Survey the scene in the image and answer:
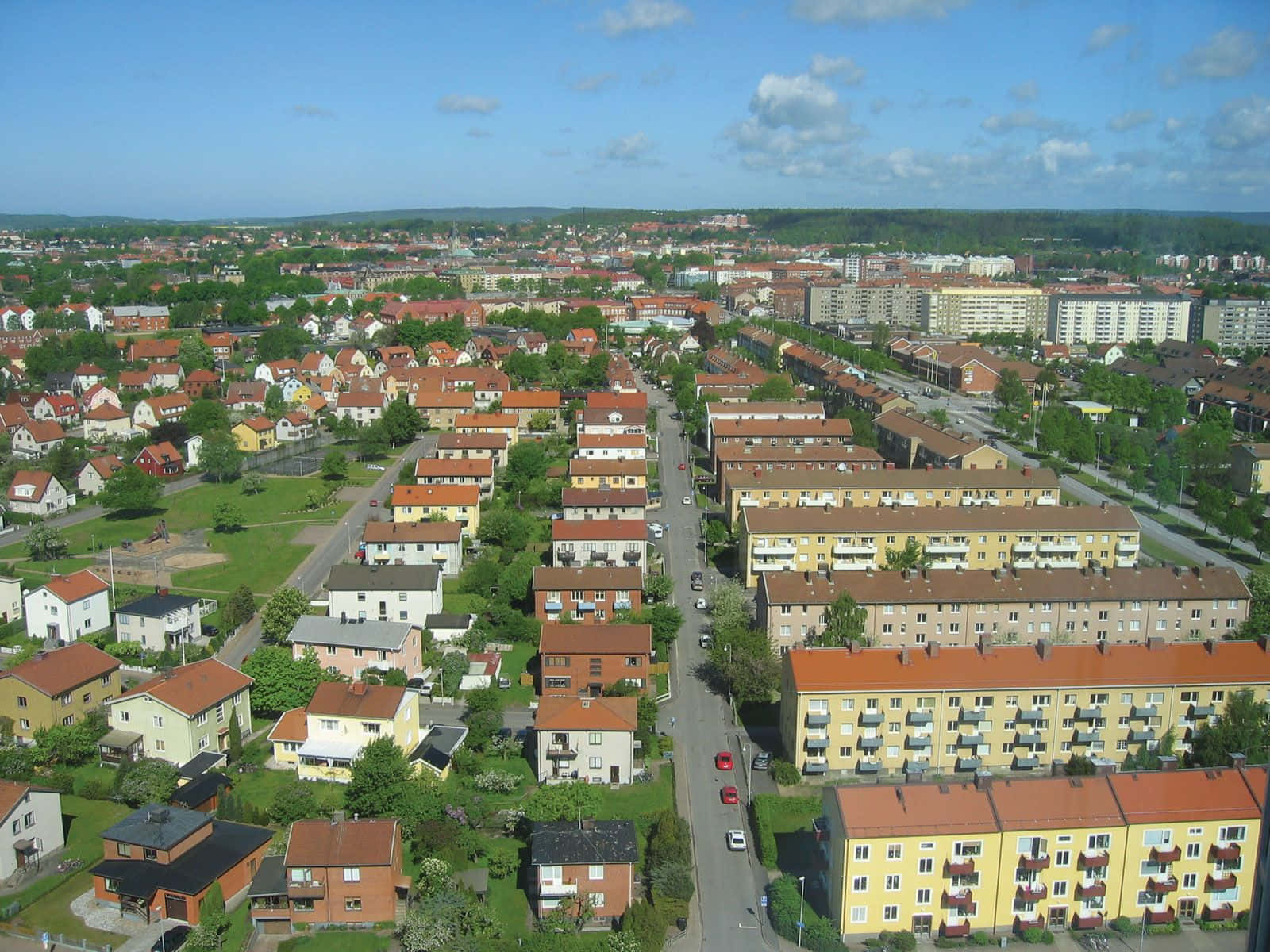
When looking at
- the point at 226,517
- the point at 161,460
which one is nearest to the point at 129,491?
the point at 226,517

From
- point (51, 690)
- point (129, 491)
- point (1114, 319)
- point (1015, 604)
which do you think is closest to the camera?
point (51, 690)

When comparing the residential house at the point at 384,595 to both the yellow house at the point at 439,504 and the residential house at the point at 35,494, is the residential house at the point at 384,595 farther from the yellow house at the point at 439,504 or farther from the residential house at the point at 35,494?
the residential house at the point at 35,494

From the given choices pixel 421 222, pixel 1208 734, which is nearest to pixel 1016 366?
pixel 1208 734

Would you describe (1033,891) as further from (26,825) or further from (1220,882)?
(26,825)

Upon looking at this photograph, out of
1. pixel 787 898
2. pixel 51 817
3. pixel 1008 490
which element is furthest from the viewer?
pixel 1008 490

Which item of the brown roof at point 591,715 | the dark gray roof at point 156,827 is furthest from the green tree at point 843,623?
the dark gray roof at point 156,827

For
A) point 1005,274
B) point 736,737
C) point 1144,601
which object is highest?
point 1005,274

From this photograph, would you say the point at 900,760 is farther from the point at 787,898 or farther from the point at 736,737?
the point at 787,898
